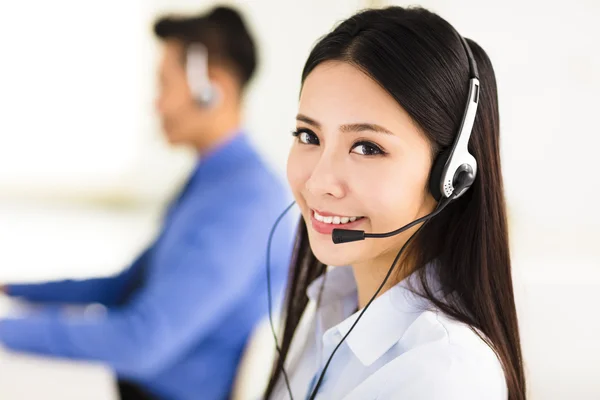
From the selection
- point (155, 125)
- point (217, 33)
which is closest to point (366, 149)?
point (217, 33)

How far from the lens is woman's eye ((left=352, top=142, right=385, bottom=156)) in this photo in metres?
0.87

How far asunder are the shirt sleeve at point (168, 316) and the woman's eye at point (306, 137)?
0.59 metres

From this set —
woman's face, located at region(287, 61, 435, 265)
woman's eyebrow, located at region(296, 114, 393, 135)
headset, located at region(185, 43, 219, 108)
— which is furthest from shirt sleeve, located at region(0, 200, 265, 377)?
woman's eyebrow, located at region(296, 114, 393, 135)

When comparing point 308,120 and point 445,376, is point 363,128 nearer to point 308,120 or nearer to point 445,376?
point 308,120

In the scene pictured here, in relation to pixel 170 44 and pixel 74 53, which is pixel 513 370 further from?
pixel 74 53

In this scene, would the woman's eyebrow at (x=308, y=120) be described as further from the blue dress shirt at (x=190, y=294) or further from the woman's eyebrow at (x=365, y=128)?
the blue dress shirt at (x=190, y=294)

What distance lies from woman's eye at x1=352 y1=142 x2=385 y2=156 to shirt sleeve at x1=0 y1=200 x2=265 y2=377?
69 centimetres

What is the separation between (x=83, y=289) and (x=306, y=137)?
100 cm

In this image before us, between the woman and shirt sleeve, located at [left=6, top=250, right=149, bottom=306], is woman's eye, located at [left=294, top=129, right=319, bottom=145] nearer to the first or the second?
the woman

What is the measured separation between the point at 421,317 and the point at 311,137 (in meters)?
0.30

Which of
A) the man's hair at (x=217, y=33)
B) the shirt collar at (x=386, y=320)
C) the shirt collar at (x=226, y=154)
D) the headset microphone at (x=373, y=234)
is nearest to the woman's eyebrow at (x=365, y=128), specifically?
the headset microphone at (x=373, y=234)

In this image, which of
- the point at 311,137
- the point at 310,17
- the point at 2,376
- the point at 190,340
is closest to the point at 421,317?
the point at 311,137

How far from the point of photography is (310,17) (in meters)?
4.45

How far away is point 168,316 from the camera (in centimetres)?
142
